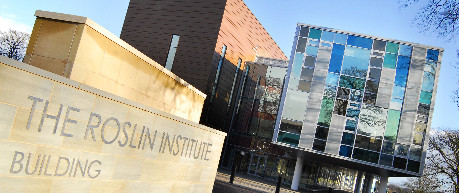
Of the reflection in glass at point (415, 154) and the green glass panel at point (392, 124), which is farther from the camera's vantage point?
the green glass panel at point (392, 124)

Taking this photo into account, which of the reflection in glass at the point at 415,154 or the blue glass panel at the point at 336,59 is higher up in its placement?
the blue glass panel at the point at 336,59

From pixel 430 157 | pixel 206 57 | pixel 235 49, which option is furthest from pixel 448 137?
pixel 206 57

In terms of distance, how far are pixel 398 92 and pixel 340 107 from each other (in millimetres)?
4091

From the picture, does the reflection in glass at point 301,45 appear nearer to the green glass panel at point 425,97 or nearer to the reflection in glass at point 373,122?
the reflection in glass at point 373,122

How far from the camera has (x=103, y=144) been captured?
4922mm

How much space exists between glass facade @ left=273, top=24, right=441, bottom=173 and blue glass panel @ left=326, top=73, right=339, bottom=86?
0.07 meters

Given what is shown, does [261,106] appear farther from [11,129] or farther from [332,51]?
[11,129]

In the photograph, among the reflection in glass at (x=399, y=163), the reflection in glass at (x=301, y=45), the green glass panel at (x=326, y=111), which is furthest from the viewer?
the reflection in glass at (x=301, y=45)

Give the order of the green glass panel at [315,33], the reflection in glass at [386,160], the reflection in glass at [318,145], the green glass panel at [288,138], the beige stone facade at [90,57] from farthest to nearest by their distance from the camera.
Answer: the green glass panel at [315,33] → the green glass panel at [288,138] → the reflection in glass at [318,145] → the reflection in glass at [386,160] → the beige stone facade at [90,57]

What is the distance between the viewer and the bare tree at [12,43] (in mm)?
41844

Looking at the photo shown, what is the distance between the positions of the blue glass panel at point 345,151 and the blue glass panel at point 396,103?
13.9 feet

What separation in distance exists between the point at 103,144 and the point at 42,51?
1.70 meters

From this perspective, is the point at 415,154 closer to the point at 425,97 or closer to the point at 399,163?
the point at 399,163

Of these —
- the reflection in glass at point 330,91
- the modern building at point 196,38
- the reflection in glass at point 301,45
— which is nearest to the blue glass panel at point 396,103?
the reflection in glass at point 330,91
